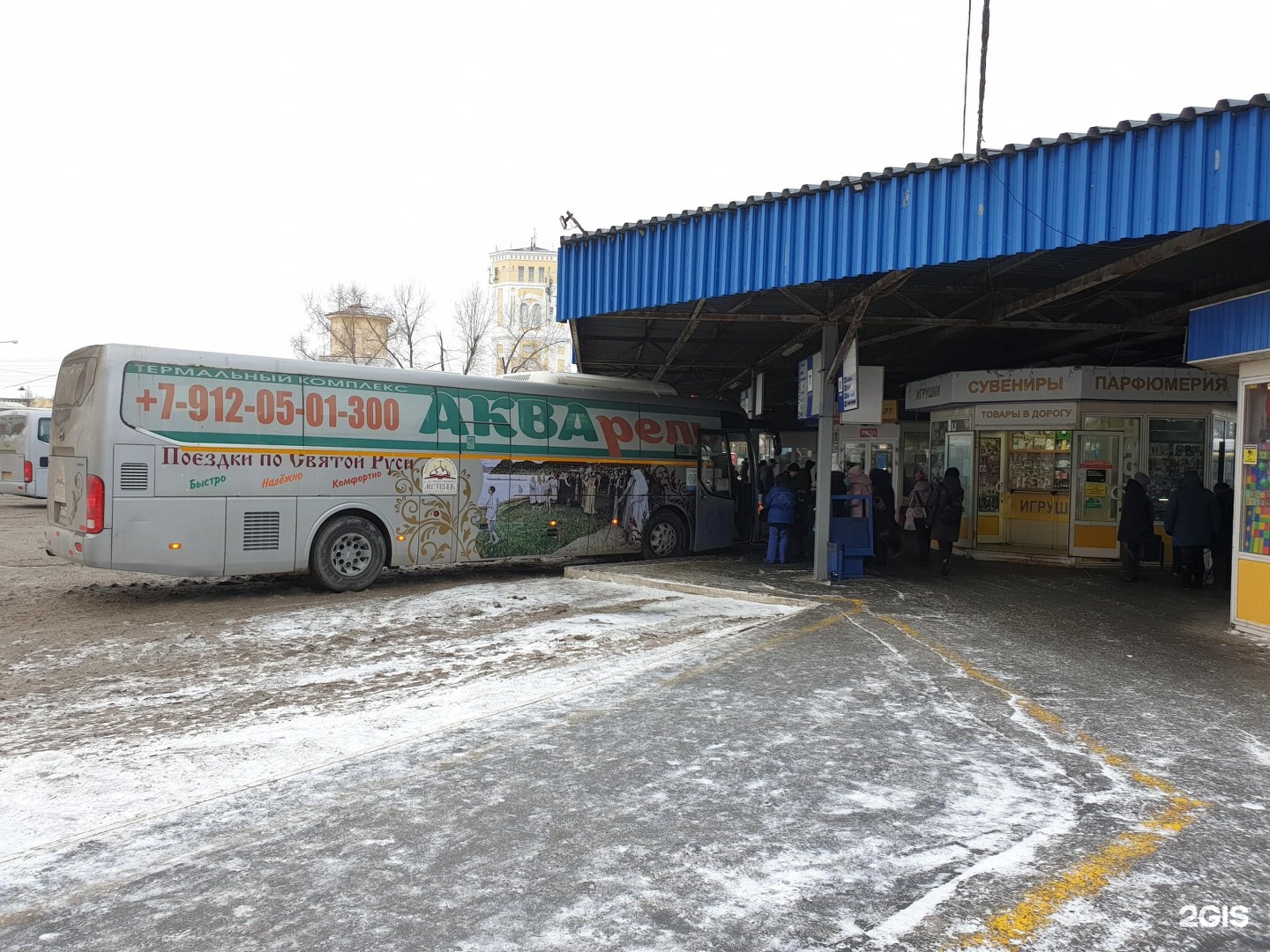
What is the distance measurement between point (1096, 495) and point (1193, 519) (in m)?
3.43

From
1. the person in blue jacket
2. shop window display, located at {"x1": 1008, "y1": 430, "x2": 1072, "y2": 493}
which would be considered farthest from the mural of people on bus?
shop window display, located at {"x1": 1008, "y1": 430, "x2": 1072, "y2": 493}

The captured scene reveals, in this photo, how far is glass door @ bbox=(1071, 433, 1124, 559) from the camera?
1602 centimetres

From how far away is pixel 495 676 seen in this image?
7.43 m

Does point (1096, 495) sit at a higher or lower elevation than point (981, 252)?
lower

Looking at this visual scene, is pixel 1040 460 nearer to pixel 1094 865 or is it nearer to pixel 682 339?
pixel 682 339

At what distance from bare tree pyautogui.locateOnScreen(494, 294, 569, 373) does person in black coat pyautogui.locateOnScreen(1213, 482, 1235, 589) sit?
31.5 meters

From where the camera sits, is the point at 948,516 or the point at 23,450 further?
the point at 23,450

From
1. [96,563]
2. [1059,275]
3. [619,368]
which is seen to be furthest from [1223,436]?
[96,563]

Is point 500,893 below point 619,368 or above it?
Answer: below

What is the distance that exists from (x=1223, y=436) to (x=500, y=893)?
15968mm

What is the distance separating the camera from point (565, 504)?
Answer: 14398 mm

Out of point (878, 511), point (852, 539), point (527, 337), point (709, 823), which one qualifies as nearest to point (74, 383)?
point (709, 823)

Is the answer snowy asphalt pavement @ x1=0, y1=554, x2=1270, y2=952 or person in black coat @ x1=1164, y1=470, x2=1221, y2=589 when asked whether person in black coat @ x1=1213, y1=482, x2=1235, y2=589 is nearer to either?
person in black coat @ x1=1164, y1=470, x2=1221, y2=589

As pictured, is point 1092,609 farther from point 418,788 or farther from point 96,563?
point 96,563
